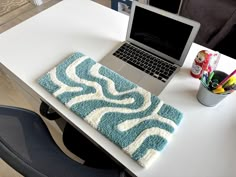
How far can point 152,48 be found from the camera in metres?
0.91

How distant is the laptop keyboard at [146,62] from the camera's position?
854 mm

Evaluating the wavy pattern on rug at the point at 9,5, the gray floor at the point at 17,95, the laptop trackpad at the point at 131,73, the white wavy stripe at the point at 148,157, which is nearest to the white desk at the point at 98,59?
the white wavy stripe at the point at 148,157

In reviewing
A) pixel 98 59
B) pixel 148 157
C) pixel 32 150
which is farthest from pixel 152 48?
pixel 32 150

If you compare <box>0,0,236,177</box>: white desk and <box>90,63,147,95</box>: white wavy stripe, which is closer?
<box>0,0,236,177</box>: white desk

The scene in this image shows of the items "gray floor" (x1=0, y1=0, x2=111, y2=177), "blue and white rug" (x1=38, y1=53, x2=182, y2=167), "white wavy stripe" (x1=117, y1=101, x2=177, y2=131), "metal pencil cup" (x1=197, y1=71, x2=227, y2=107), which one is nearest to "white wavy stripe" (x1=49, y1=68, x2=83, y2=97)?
"blue and white rug" (x1=38, y1=53, x2=182, y2=167)

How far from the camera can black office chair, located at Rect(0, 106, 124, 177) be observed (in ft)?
1.41

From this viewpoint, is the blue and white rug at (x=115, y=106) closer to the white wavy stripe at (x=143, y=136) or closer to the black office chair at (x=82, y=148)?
the white wavy stripe at (x=143, y=136)

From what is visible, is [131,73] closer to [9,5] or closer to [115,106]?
[115,106]

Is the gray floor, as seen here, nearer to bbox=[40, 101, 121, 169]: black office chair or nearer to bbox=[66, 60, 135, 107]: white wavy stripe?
bbox=[40, 101, 121, 169]: black office chair

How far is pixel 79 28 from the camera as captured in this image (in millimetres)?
1033

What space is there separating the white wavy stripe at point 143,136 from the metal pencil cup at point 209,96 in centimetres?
20

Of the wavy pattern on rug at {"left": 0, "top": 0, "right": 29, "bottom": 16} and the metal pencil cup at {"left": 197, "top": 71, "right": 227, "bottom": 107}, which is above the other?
the metal pencil cup at {"left": 197, "top": 71, "right": 227, "bottom": 107}

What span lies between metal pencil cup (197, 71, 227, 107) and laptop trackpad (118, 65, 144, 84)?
24 centimetres

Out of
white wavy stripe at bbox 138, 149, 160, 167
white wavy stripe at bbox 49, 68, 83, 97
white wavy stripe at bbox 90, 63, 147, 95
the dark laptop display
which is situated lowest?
white wavy stripe at bbox 138, 149, 160, 167
